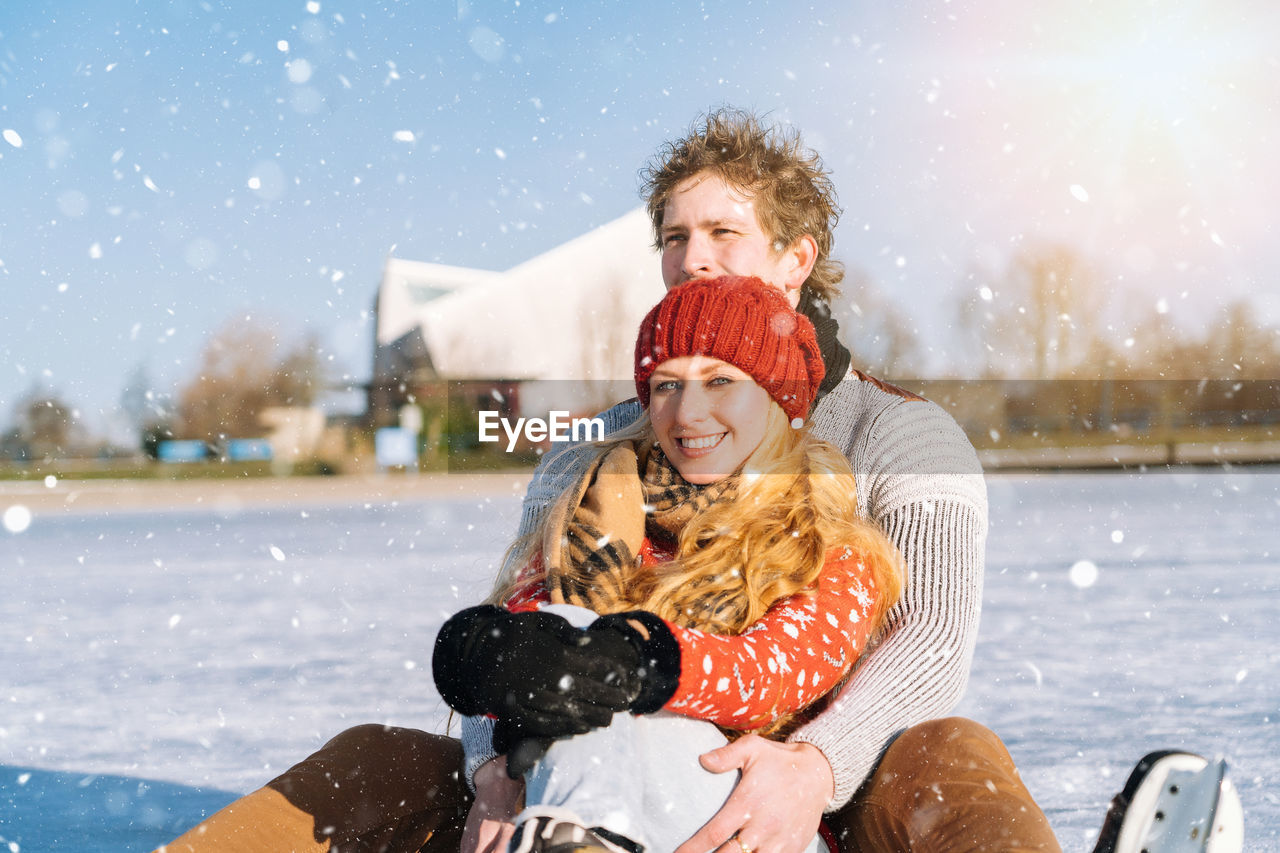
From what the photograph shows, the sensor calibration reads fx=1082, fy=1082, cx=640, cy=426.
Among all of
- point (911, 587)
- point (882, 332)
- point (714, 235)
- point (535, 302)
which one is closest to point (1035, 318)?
point (882, 332)

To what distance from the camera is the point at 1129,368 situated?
18.0 meters

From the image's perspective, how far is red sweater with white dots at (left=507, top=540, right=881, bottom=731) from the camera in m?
0.93

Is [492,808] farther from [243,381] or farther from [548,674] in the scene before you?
[243,381]

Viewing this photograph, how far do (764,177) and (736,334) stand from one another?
49 centimetres

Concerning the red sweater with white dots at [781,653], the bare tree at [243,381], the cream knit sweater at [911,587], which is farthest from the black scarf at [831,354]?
the bare tree at [243,381]

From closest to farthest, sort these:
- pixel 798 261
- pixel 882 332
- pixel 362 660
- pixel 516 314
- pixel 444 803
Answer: pixel 444 803
pixel 798 261
pixel 362 660
pixel 882 332
pixel 516 314

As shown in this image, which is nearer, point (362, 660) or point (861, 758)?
point (861, 758)

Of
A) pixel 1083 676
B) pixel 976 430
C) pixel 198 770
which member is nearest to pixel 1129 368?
pixel 976 430

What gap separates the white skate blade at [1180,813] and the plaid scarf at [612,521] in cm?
50

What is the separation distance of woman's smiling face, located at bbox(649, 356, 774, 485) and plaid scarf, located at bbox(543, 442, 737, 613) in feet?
0.07

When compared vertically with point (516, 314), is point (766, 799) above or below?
above

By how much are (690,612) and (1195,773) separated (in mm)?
525

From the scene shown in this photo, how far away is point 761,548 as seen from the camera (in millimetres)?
1091

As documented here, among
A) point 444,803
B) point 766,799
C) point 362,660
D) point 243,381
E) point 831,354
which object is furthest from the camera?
point 243,381
